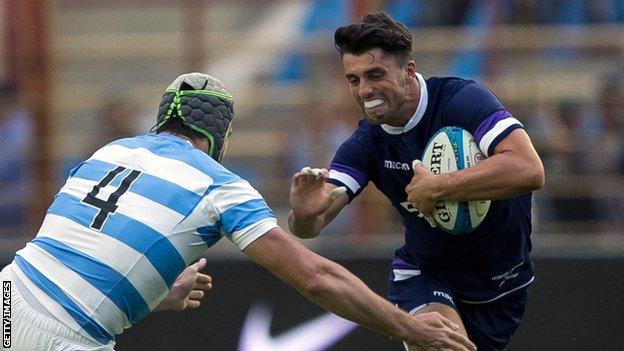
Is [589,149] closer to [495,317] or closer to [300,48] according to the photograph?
[300,48]

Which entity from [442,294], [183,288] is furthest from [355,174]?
[183,288]

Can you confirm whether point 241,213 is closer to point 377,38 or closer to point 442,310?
point 377,38

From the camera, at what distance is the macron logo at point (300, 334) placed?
8660mm

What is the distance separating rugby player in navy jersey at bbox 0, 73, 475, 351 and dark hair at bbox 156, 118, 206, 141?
18cm

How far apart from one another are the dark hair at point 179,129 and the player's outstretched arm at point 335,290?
1.95 feet

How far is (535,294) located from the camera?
8.71 m

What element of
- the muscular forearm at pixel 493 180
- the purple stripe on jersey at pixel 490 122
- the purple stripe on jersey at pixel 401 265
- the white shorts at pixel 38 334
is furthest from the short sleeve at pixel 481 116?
the white shorts at pixel 38 334

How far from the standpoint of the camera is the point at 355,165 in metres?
6.14

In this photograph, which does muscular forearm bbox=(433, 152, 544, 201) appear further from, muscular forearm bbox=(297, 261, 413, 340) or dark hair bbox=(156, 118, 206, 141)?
dark hair bbox=(156, 118, 206, 141)

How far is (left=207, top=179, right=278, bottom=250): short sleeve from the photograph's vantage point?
464cm

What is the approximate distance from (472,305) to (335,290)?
5.52 ft

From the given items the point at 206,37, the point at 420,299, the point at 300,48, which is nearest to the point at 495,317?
the point at 420,299

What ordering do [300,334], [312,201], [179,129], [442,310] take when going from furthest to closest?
[300,334], [442,310], [312,201], [179,129]

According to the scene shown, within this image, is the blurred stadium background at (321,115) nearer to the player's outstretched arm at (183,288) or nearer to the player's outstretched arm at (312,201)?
the player's outstretched arm at (312,201)
